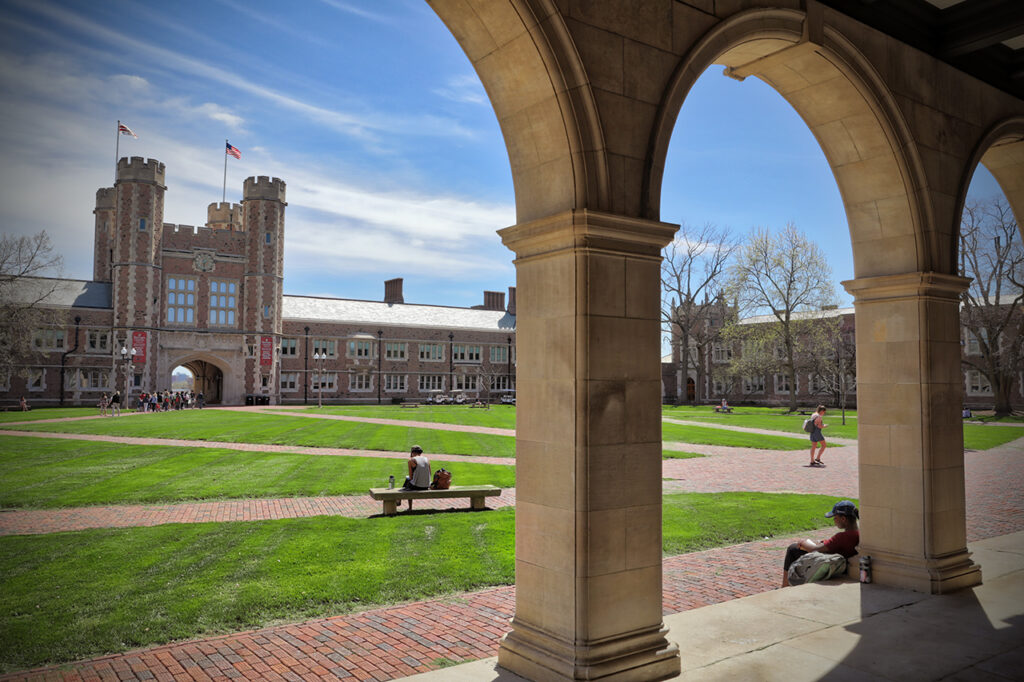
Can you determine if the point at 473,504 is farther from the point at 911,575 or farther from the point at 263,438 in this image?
the point at 263,438

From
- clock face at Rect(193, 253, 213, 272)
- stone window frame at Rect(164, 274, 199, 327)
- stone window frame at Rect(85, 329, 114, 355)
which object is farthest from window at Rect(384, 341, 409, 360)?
stone window frame at Rect(85, 329, 114, 355)

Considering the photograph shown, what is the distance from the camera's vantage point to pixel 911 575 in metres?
6.50

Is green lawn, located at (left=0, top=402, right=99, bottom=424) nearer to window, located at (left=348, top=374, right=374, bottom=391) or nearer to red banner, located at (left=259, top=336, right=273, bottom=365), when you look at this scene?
red banner, located at (left=259, top=336, right=273, bottom=365)

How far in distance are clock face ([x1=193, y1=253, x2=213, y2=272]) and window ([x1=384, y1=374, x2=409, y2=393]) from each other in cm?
1768

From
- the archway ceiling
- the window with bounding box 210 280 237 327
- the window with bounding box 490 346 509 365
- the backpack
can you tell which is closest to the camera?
the archway ceiling

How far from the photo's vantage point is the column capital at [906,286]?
21.9ft

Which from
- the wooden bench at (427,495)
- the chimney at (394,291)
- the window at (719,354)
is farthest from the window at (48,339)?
the window at (719,354)

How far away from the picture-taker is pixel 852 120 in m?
6.51

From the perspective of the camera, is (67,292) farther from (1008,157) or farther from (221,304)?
(1008,157)

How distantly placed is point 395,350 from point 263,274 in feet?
45.6

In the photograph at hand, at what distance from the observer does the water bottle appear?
674 centimetres

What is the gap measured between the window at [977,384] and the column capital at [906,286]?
49661mm

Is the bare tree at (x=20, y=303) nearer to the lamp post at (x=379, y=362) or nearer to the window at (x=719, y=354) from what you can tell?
the lamp post at (x=379, y=362)

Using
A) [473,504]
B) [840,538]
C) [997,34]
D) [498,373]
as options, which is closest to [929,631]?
[840,538]
